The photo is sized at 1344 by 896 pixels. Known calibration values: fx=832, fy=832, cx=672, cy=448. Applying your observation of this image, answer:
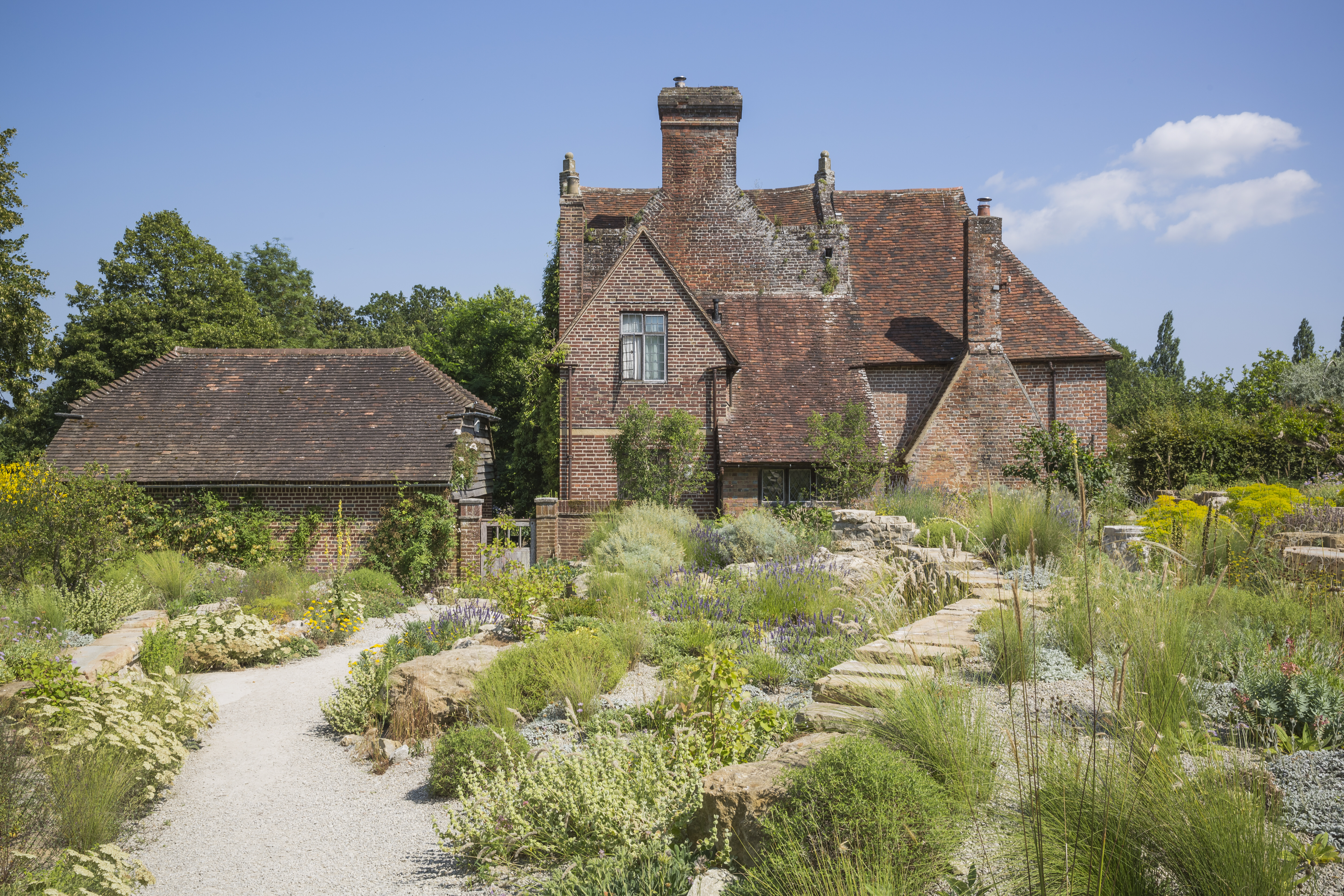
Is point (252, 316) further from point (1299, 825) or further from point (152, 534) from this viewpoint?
point (1299, 825)

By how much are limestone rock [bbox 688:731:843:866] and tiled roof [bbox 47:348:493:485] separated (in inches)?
528

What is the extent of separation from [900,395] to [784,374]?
3239mm

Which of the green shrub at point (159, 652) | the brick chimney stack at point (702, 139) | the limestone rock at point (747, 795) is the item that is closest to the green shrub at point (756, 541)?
the green shrub at point (159, 652)

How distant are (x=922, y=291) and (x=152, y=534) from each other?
18.6 metres

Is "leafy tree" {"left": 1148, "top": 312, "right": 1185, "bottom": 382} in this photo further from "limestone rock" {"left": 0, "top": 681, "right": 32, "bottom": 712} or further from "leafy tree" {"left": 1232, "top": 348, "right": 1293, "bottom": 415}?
"limestone rock" {"left": 0, "top": 681, "right": 32, "bottom": 712}

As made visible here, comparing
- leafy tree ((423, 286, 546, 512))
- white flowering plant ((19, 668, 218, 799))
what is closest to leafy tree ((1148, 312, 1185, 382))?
leafy tree ((423, 286, 546, 512))

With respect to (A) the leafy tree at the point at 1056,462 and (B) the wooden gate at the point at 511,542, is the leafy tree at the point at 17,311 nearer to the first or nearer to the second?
(B) the wooden gate at the point at 511,542

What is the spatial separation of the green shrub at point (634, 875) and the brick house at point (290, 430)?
43.2 feet

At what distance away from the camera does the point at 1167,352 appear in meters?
65.1

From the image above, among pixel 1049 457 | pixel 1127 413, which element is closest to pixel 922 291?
pixel 1049 457

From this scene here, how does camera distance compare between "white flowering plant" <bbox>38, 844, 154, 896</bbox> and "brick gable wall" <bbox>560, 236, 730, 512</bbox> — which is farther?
"brick gable wall" <bbox>560, 236, 730, 512</bbox>

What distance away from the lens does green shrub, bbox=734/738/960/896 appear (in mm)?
3104

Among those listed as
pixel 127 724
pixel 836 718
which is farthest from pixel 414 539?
pixel 836 718

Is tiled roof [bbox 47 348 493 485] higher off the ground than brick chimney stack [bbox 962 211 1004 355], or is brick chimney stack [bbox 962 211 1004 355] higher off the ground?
brick chimney stack [bbox 962 211 1004 355]
